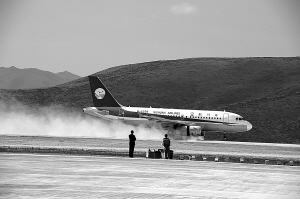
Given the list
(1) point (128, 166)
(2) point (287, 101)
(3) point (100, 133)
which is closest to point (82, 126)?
(3) point (100, 133)

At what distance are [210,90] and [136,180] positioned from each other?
12679 centimetres

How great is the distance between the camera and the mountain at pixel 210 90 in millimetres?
106812

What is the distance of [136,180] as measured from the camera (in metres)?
26.4

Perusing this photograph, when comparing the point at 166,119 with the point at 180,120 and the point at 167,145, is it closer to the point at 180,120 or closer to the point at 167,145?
the point at 180,120

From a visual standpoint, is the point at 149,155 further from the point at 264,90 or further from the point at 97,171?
the point at 264,90

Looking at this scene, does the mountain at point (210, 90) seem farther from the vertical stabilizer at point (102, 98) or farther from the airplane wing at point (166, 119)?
the vertical stabilizer at point (102, 98)

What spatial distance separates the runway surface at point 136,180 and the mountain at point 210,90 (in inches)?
2239

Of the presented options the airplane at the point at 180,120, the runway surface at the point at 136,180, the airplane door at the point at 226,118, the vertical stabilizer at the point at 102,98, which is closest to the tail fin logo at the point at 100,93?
the vertical stabilizer at the point at 102,98

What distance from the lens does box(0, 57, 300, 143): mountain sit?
10681 cm

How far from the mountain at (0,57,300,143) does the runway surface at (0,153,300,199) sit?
56.9m

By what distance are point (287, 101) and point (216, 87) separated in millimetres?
43104

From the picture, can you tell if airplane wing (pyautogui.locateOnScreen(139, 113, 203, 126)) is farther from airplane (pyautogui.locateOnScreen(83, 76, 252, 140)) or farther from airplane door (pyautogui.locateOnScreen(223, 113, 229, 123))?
airplane door (pyautogui.locateOnScreen(223, 113, 229, 123))

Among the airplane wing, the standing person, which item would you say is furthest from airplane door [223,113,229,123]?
the standing person

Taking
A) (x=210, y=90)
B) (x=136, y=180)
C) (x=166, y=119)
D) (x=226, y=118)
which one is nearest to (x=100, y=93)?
(x=166, y=119)
